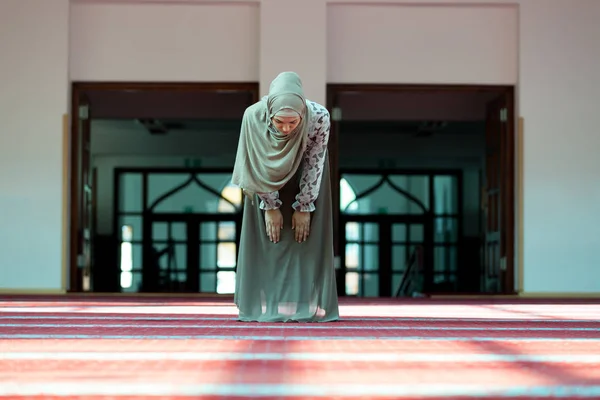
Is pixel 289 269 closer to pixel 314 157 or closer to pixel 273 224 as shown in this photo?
pixel 273 224

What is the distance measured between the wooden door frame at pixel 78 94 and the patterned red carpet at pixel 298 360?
4.23m

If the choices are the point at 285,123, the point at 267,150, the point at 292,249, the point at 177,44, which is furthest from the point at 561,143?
the point at 285,123

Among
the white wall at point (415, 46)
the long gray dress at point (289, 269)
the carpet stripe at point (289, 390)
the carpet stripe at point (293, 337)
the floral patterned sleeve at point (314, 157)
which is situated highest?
the white wall at point (415, 46)

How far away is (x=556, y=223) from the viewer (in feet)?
27.9

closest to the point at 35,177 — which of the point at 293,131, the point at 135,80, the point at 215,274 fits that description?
the point at 135,80

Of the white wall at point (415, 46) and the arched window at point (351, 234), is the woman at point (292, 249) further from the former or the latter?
the arched window at point (351, 234)

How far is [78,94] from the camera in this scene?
8.55 meters

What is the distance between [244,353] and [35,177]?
5992 mm

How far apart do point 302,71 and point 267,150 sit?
4.35 meters

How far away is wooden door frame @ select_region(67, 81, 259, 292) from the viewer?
333 inches

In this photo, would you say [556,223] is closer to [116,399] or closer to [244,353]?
[244,353]

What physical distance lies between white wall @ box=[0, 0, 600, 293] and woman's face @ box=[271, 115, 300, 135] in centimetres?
444

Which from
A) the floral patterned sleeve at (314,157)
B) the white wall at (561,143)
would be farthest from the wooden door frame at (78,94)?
the floral patterned sleeve at (314,157)

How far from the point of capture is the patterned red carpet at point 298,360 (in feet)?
6.71
